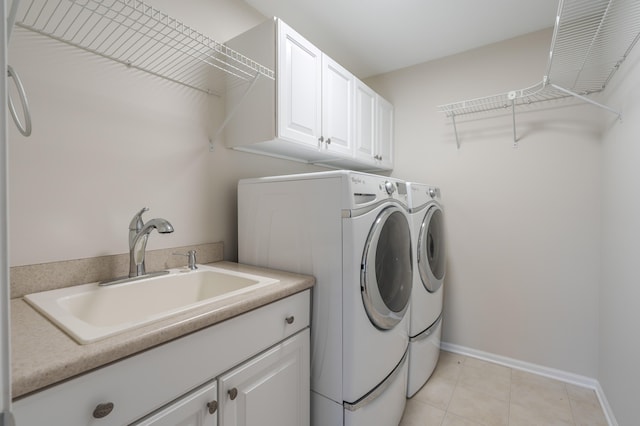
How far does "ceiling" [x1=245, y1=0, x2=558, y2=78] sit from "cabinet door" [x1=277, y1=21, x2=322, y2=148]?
16.6 inches

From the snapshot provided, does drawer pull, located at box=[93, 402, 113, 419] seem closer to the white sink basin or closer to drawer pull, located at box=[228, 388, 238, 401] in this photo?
the white sink basin

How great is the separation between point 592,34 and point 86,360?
227 cm

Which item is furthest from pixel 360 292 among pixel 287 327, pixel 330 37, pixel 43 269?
pixel 330 37

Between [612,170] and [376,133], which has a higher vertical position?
[376,133]

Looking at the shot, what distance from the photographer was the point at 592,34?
1410mm

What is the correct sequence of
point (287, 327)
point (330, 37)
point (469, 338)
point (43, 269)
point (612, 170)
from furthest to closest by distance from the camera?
point (469, 338) → point (330, 37) → point (612, 170) → point (287, 327) → point (43, 269)

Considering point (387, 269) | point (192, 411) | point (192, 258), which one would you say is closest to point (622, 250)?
point (387, 269)

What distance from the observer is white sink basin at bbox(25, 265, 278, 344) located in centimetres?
79

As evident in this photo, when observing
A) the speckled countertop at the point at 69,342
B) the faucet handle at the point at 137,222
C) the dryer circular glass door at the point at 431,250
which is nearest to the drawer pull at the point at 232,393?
the speckled countertop at the point at 69,342

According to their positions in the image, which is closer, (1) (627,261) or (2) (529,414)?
(1) (627,261)

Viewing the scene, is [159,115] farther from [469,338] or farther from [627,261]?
[469,338]

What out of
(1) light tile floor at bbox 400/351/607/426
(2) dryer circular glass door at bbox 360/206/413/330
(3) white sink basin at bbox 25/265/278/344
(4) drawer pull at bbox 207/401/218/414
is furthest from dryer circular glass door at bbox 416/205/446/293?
(4) drawer pull at bbox 207/401/218/414

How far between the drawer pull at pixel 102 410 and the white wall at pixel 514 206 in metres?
2.44

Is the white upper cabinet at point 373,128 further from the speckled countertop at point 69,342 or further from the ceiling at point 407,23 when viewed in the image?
the speckled countertop at point 69,342
